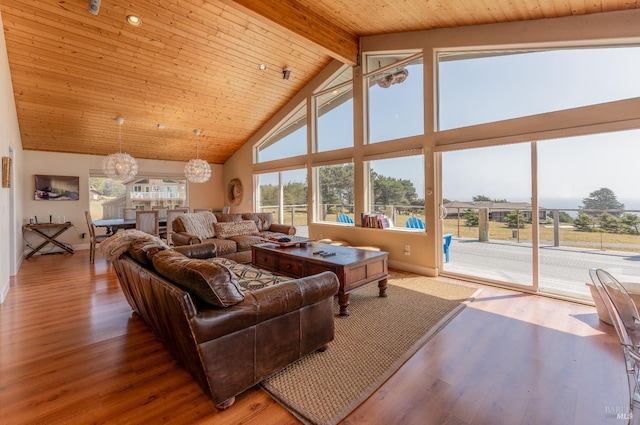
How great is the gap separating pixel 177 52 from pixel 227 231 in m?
2.96

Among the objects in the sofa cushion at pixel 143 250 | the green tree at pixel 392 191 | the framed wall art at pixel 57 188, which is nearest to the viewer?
A: the sofa cushion at pixel 143 250

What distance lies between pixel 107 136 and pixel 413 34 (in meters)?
6.51

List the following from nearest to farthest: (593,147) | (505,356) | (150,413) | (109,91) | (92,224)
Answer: (150,413), (505,356), (593,147), (109,91), (92,224)

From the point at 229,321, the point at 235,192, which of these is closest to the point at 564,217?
the point at 229,321

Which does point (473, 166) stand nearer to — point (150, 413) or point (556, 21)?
point (556, 21)

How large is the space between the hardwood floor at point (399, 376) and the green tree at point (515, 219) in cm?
113

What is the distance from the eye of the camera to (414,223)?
4793mm

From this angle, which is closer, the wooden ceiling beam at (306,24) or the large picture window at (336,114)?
the wooden ceiling beam at (306,24)

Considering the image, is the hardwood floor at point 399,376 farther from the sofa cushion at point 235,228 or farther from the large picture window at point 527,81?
the large picture window at point 527,81

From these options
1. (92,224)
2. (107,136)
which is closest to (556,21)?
(92,224)

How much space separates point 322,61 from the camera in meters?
5.82

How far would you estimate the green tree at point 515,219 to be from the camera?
12.5ft

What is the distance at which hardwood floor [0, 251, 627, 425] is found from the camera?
5.32ft

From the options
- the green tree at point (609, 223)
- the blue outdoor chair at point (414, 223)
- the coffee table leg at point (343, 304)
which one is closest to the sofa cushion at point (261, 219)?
the blue outdoor chair at point (414, 223)
